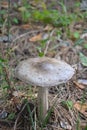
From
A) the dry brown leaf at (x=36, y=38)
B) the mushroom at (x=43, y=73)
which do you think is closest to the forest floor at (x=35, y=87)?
the dry brown leaf at (x=36, y=38)

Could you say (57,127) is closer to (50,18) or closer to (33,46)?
(33,46)

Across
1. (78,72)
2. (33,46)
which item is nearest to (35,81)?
(78,72)

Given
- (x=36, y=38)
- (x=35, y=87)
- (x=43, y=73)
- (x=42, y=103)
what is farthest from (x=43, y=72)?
(x=36, y=38)

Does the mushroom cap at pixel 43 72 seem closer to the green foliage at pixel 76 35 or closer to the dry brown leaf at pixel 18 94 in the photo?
the dry brown leaf at pixel 18 94

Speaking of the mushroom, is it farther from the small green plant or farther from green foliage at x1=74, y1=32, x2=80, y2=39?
green foliage at x1=74, y1=32, x2=80, y2=39

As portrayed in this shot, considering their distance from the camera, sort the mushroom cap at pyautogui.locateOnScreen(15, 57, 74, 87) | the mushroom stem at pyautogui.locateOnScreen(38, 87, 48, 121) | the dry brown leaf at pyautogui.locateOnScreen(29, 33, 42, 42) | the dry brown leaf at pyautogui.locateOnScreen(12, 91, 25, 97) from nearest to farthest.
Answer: the mushroom cap at pyautogui.locateOnScreen(15, 57, 74, 87) → the mushroom stem at pyautogui.locateOnScreen(38, 87, 48, 121) → the dry brown leaf at pyautogui.locateOnScreen(12, 91, 25, 97) → the dry brown leaf at pyautogui.locateOnScreen(29, 33, 42, 42)

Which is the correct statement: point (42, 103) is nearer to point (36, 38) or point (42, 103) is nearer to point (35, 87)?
point (35, 87)

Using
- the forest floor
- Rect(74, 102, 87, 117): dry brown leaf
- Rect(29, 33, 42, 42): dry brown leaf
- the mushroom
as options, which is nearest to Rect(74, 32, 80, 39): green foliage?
the forest floor
